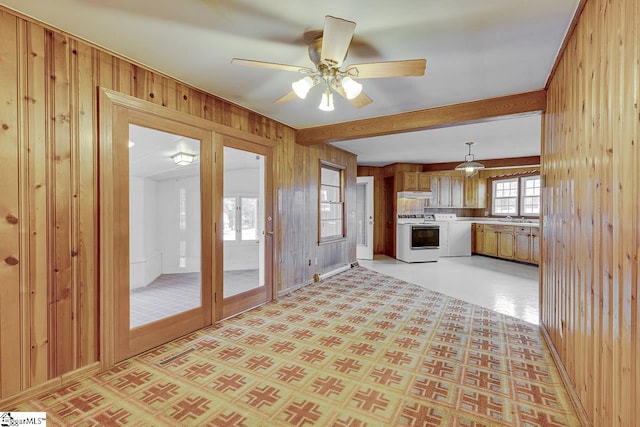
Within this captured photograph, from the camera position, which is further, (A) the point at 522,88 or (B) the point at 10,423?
(A) the point at 522,88

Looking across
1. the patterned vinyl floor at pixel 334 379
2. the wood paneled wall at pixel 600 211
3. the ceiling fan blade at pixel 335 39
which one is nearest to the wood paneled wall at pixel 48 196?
the patterned vinyl floor at pixel 334 379

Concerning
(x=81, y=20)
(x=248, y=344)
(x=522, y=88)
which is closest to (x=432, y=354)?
(x=248, y=344)

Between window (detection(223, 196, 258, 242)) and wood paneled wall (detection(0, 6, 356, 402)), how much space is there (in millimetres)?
1332

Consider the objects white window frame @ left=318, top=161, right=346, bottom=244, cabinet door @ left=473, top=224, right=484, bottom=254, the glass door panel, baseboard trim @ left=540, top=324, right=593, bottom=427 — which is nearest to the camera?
baseboard trim @ left=540, top=324, right=593, bottom=427

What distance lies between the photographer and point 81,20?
1948 millimetres

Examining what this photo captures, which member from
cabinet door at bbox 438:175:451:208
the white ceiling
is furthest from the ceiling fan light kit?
cabinet door at bbox 438:175:451:208

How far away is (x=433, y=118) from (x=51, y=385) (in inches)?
168

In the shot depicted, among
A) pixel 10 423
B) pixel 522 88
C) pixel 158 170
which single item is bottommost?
pixel 10 423

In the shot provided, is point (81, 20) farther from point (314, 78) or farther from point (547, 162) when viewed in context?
point (547, 162)

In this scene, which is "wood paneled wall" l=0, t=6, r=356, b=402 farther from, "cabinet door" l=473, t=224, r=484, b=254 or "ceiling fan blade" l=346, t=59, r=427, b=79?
"cabinet door" l=473, t=224, r=484, b=254

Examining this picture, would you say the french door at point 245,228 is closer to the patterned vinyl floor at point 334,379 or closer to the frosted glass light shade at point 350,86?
the patterned vinyl floor at point 334,379

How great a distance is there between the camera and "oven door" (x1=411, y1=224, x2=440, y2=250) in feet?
23.2

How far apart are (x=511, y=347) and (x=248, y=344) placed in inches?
96.2

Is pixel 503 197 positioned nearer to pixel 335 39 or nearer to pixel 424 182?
pixel 424 182
